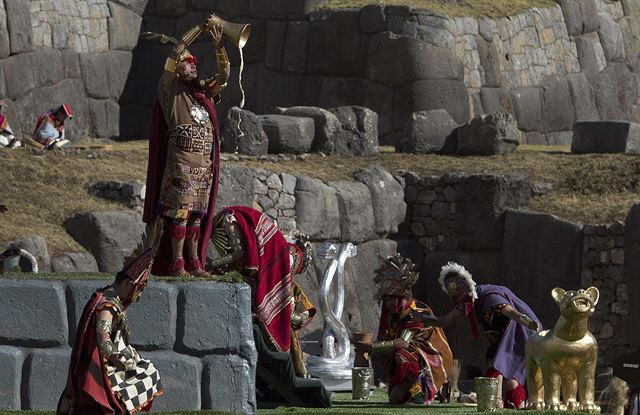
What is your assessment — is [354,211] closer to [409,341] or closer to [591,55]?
[409,341]

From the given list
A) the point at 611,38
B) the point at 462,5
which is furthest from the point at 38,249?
the point at 611,38

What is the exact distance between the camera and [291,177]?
2027 centimetres

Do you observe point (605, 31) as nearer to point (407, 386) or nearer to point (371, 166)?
point (371, 166)

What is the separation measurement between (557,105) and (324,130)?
6700mm

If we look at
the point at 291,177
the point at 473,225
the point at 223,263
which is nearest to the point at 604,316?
the point at 473,225

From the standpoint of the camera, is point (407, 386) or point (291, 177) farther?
point (291, 177)

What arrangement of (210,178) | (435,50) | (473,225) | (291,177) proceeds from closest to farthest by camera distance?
(210,178) → (291,177) → (473,225) → (435,50)

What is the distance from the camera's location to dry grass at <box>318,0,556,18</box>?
26.4 metres

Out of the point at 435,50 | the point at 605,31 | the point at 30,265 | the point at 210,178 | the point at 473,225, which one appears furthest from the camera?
the point at 605,31

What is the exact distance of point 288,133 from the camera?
2238 cm

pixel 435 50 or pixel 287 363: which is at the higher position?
pixel 435 50

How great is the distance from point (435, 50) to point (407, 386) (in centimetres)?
1189

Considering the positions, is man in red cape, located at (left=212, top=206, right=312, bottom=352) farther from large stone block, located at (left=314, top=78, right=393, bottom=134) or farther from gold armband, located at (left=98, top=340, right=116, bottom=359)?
large stone block, located at (left=314, top=78, right=393, bottom=134)

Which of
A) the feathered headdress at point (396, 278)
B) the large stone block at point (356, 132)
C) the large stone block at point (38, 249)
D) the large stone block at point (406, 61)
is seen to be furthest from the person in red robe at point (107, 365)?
the large stone block at point (406, 61)
